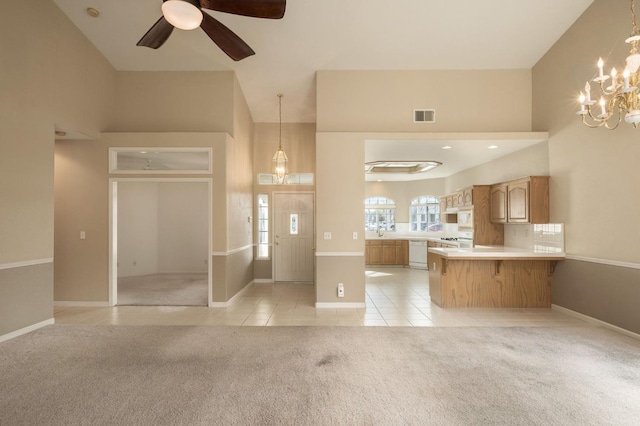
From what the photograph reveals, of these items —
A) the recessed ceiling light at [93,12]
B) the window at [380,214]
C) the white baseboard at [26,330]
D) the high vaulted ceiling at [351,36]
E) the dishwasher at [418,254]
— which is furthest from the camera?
the window at [380,214]

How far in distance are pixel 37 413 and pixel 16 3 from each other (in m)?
4.35

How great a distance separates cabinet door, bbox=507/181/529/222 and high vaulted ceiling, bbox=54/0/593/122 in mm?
1933

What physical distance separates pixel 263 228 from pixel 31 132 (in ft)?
13.8

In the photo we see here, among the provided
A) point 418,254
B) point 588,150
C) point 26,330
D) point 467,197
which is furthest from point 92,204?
point 418,254

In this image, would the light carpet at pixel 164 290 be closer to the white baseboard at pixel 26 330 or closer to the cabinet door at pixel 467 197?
the white baseboard at pixel 26 330

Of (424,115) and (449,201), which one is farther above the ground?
(424,115)

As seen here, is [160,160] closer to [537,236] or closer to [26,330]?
[26,330]

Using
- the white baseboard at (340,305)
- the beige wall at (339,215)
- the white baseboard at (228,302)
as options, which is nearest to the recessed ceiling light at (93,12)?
the beige wall at (339,215)

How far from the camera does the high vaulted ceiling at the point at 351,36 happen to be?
4.26 metres

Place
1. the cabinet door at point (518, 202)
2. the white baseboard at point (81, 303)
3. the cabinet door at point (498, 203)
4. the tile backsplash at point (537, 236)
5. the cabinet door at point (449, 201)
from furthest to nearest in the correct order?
the cabinet door at point (449, 201) → the cabinet door at point (498, 203) → the white baseboard at point (81, 303) → the cabinet door at point (518, 202) → the tile backsplash at point (537, 236)

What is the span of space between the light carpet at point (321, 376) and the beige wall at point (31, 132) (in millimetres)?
565

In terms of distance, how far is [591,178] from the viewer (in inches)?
167

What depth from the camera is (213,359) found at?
317 cm

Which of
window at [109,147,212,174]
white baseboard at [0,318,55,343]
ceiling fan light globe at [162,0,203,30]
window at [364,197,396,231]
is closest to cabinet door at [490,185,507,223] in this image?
window at [364,197,396,231]
